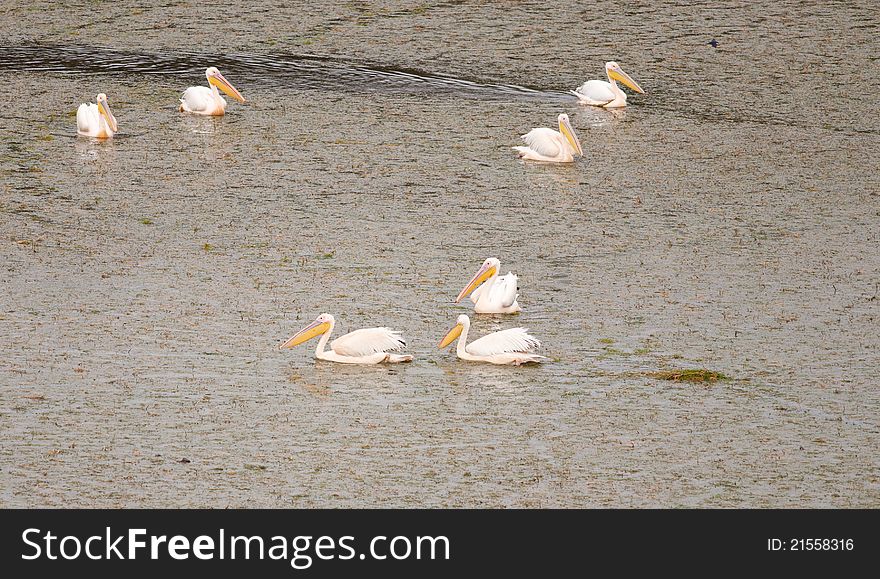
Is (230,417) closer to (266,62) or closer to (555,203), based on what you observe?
(555,203)

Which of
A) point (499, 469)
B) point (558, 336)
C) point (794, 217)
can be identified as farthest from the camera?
point (794, 217)

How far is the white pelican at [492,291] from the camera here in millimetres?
5945

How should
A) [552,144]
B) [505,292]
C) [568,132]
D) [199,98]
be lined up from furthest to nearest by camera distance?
[199,98]
[568,132]
[552,144]
[505,292]

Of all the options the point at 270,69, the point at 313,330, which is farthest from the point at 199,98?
the point at 313,330

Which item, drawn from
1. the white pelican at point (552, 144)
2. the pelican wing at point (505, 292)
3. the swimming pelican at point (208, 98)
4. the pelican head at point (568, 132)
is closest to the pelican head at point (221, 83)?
the swimming pelican at point (208, 98)

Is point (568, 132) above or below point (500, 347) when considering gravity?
below

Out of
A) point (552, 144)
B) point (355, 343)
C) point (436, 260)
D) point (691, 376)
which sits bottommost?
point (552, 144)

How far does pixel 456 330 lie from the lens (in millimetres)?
5543

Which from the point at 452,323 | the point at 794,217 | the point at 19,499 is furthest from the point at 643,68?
the point at 19,499

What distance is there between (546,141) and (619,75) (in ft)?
5.55

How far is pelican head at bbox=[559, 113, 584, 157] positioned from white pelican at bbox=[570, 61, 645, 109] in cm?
116

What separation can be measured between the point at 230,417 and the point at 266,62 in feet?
20.7

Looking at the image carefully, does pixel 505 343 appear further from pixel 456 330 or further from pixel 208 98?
pixel 208 98

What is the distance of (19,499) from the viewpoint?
428 cm
